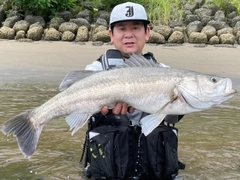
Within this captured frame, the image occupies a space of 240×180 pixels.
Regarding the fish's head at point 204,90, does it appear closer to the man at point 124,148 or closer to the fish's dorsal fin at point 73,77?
the man at point 124,148

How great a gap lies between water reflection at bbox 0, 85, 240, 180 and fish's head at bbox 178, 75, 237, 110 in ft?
5.75

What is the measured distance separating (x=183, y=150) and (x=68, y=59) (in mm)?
7808

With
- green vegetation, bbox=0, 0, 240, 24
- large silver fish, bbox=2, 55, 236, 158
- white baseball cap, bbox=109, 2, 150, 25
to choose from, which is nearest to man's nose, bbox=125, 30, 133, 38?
white baseball cap, bbox=109, 2, 150, 25

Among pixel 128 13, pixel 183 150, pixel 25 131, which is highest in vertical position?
pixel 128 13

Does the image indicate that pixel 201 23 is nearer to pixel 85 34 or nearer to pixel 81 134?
pixel 85 34

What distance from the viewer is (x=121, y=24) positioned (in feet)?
16.6

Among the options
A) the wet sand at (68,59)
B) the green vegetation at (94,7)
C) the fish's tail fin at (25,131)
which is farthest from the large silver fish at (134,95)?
the green vegetation at (94,7)

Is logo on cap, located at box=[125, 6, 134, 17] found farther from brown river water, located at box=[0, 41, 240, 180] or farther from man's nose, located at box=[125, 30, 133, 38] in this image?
brown river water, located at box=[0, 41, 240, 180]

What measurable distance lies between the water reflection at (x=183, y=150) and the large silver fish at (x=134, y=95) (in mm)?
1290

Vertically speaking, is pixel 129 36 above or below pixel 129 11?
below

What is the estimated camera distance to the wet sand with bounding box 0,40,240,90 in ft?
38.4

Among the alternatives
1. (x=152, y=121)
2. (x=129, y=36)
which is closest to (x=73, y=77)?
(x=152, y=121)

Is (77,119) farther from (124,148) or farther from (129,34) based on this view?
(129,34)

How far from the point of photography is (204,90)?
3797mm
